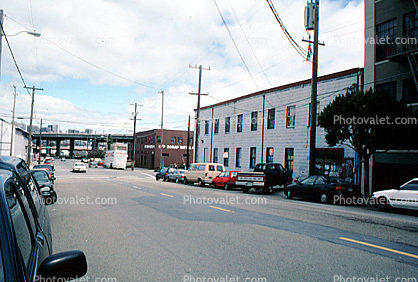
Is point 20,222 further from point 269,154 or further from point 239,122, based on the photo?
point 239,122

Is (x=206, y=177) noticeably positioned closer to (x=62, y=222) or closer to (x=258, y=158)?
(x=258, y=158)

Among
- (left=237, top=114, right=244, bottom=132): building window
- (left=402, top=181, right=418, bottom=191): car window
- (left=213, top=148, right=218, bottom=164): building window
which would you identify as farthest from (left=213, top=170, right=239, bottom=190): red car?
(left=213, top=148, right=218, bottom=164): building window

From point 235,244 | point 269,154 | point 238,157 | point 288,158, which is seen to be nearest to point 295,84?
point 288,158

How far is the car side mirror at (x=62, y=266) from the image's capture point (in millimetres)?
2117

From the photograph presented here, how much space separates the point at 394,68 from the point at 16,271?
21.4 meters

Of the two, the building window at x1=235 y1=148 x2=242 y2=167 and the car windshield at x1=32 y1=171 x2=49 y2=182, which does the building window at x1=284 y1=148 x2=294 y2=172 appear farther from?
the car windshield at x1=32 y1=171 x2=49 y2=182

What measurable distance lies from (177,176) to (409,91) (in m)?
21.2

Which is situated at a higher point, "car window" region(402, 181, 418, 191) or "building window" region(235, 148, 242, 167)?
"building window" region(235, 148, 242, 167)

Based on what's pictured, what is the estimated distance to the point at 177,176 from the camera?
33.6 metres

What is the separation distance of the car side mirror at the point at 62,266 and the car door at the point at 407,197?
1352 centimetres

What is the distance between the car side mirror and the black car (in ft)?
51.0

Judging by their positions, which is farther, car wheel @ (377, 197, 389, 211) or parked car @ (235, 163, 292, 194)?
parked car @ (235, 163, 292, 194)

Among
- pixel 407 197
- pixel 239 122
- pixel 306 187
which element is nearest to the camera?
pixel 407 197

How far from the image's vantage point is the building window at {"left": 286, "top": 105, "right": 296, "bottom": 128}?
91.4 ft
